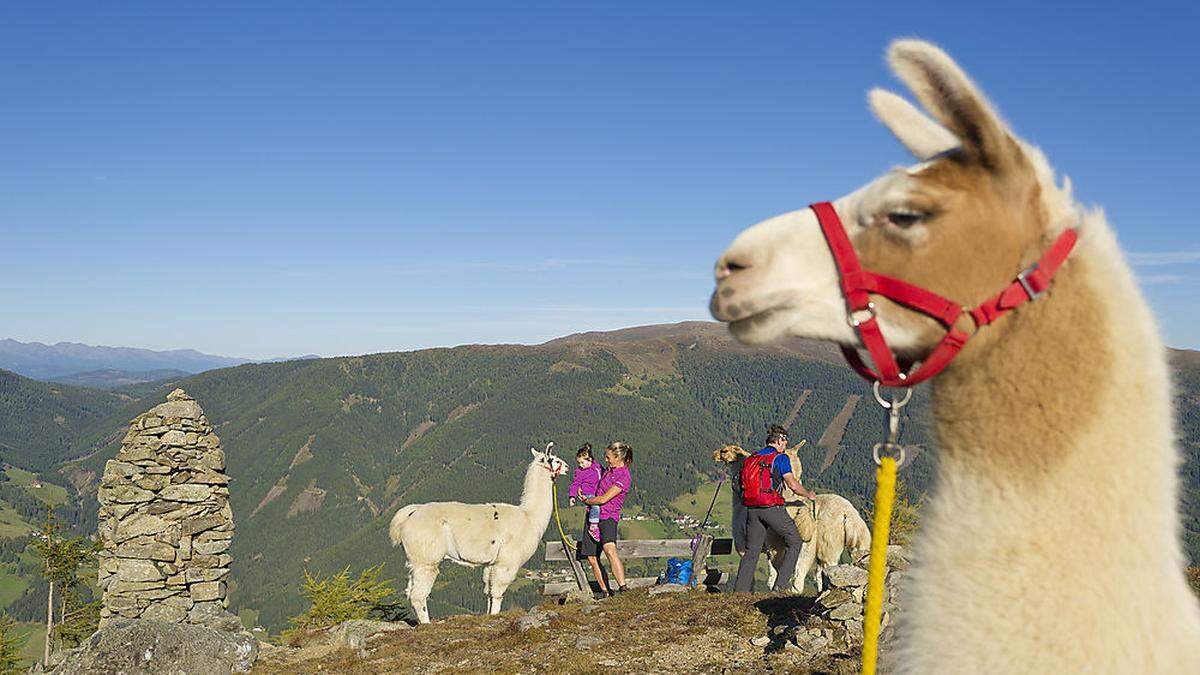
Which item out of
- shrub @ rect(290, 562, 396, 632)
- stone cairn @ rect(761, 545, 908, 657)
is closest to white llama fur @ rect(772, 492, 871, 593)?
stone cairn @ rect(761, 545, 908, 657)

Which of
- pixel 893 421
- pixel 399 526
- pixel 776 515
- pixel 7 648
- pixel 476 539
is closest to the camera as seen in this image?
pixel 893 421

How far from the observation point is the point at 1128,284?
195 centimetres

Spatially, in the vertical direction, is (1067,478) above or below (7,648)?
above

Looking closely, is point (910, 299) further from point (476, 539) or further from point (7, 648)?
point (7, 648)

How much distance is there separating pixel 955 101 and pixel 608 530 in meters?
11.3

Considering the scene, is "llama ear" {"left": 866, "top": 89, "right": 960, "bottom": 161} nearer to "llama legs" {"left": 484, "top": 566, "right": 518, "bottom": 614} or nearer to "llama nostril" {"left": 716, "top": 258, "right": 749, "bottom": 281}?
"llama nostril" {"left": 716, "top": 258, "right": 749, "bottom": 281}

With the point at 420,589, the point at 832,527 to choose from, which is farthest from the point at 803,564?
the point at 420,589

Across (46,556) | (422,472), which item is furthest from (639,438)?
(46,556)

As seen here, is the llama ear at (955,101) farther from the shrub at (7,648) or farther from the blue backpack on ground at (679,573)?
the shrub at (7,648)

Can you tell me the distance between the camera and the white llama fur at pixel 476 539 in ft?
43.2

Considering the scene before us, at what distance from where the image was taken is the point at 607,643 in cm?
1021

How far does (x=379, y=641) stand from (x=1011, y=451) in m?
11.8

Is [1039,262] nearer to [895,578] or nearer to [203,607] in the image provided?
[895,578]

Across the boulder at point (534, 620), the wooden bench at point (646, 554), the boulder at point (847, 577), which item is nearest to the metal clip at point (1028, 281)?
the boulder at point (847, 577)
